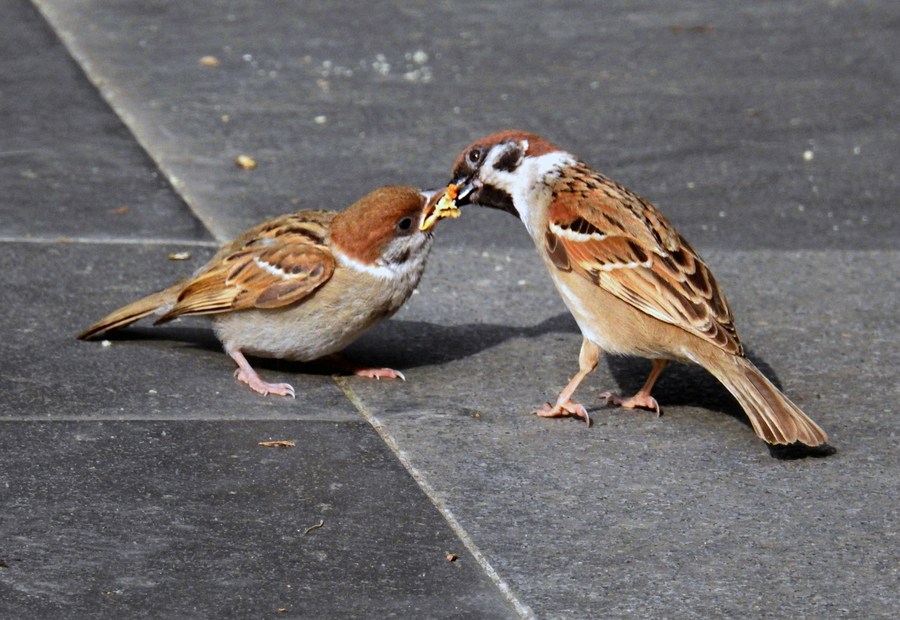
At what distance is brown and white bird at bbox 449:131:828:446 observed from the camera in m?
4.93

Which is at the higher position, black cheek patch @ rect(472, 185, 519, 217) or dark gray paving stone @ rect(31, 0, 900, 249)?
black cheek patch @ rect(472, 185, 519, 217)

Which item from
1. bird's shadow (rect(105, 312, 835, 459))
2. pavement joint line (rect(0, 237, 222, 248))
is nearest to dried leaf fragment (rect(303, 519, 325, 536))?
bird's shadow (rect(105, 312, 835, 459))

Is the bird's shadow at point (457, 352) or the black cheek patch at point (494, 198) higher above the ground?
the black cheek patch at point (494, 198)

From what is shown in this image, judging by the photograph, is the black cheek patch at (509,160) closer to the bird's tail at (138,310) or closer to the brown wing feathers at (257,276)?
the brown wing feathers at (257,276)

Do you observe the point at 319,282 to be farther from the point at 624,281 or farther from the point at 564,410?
the point at 624,281

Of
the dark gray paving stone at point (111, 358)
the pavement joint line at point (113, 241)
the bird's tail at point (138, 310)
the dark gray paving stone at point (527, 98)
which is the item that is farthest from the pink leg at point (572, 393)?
the pavement joint line at point (113, 241)

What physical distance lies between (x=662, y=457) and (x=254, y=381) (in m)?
1.76

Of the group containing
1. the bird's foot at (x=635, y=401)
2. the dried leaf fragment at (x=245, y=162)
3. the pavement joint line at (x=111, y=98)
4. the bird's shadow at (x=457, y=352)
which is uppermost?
the bird's foot at (x=635, y=401)

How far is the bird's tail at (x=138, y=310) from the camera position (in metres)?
5.62

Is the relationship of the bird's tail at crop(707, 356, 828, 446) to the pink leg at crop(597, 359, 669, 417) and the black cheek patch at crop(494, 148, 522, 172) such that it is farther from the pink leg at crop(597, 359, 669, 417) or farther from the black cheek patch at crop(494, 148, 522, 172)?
the black cheek patch at crop(494, 148, 522, 172)

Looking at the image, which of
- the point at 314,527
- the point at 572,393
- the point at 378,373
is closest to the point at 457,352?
the point at 378,373

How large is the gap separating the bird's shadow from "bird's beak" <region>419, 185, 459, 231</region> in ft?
2.37

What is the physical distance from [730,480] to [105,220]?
4.08 meters

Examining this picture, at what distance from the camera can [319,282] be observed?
534cm
